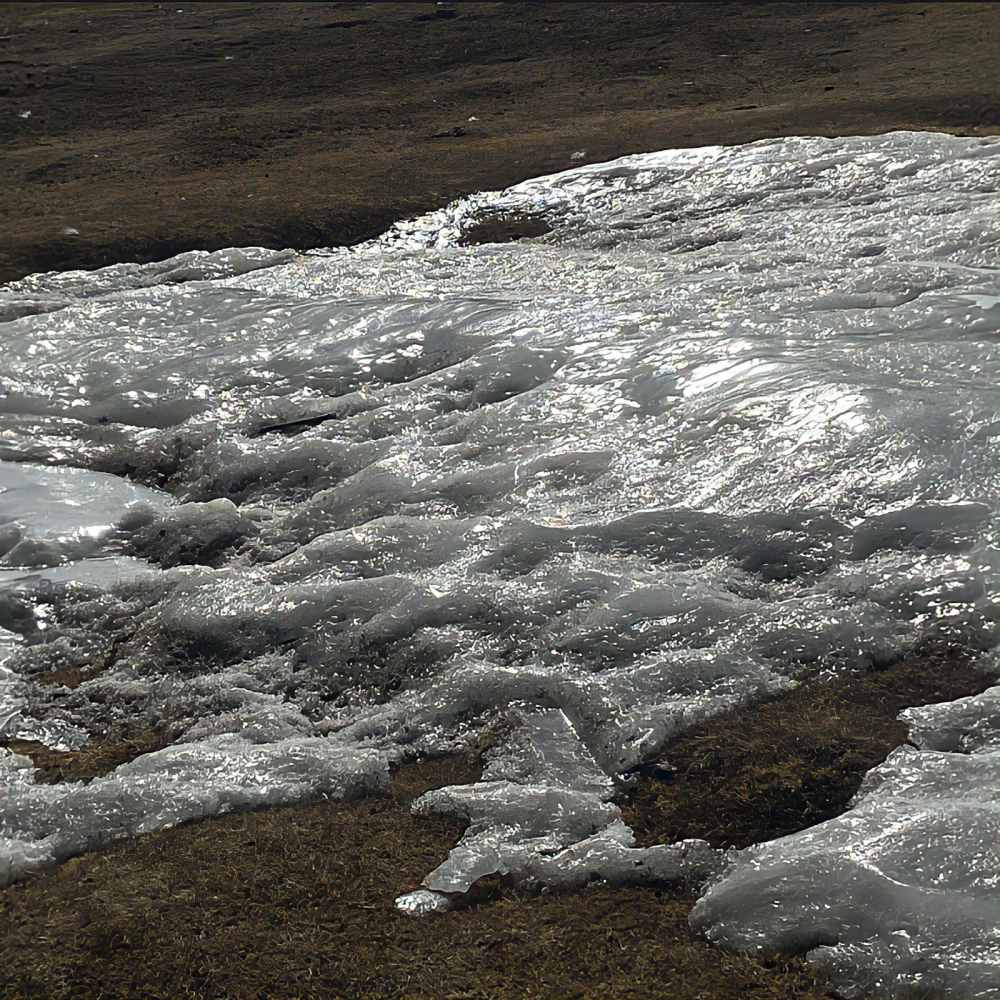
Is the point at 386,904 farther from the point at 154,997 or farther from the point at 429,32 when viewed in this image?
the point at 429,32

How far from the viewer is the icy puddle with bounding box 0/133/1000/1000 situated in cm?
170

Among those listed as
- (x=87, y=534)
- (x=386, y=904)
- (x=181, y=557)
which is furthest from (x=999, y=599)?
(x=87, y=534)

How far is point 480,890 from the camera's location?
1638mm

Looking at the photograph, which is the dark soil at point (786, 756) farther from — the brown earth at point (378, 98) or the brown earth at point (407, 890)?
the brown earth at point (378, 98)

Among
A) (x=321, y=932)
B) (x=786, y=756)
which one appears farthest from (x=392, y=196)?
(x=321, y=932)

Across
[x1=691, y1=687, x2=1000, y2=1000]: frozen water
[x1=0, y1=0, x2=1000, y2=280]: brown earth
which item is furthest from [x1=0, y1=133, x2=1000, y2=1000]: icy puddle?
[x1=0, y1=0, x2=1000, y2=280]: brown earth

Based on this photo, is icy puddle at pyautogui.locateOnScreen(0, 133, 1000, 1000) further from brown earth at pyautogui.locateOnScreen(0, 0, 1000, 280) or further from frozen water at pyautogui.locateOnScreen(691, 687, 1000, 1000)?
brown earth at pyautogui.locateOnScreen(0, 0, 1000, 280)

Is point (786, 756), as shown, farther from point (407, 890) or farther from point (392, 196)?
point (392, 196)

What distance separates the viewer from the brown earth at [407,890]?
1.51 metres

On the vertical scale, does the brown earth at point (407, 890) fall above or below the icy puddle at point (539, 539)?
below

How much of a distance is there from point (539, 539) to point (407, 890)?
897 mm

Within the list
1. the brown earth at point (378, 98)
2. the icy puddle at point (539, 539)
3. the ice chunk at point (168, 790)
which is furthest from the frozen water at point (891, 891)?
the brown earth at point (378, 98)

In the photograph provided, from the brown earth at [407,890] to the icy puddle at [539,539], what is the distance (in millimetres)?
49

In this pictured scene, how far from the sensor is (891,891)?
5.01 ft
